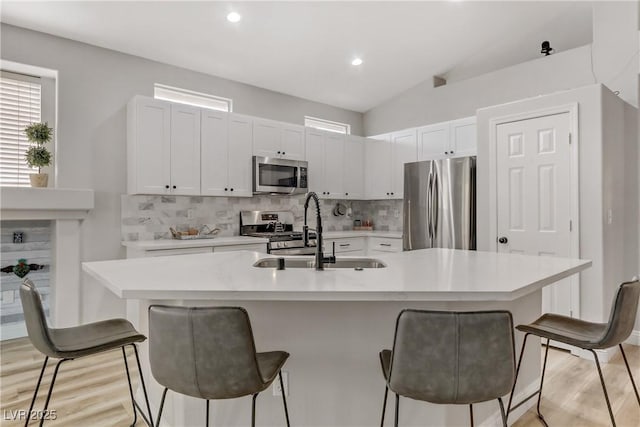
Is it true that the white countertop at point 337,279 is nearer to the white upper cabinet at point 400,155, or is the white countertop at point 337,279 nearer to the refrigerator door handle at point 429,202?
the refrigerator door handle at point 429,202

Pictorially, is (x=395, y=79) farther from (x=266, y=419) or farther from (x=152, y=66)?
(x=266, y=419)

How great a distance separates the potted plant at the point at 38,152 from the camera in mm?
3172

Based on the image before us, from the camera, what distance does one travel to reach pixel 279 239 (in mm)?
4195

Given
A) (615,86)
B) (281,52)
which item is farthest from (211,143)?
(615,86)

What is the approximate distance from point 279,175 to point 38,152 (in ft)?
7.48

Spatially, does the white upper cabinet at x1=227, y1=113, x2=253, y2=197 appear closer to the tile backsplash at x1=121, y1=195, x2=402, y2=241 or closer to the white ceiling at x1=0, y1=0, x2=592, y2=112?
the tile backsplash at x1=121, y1=195, x2=402, y2=241

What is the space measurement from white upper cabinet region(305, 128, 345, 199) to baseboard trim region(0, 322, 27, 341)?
326 cm

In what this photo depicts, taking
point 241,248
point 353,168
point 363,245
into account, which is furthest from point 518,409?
point 353,168

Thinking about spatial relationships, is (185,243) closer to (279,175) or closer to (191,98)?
(279,175)

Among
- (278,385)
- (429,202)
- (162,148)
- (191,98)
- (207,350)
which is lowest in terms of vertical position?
(278,385)

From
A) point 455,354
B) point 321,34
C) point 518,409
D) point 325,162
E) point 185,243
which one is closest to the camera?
point 455,354

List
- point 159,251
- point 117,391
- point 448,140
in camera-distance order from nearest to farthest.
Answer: point 117,391 < point 159,251 < point 448,140

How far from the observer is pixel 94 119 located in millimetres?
3576

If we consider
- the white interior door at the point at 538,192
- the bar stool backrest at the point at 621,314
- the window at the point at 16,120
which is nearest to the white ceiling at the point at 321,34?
the window at the point at 16,120
